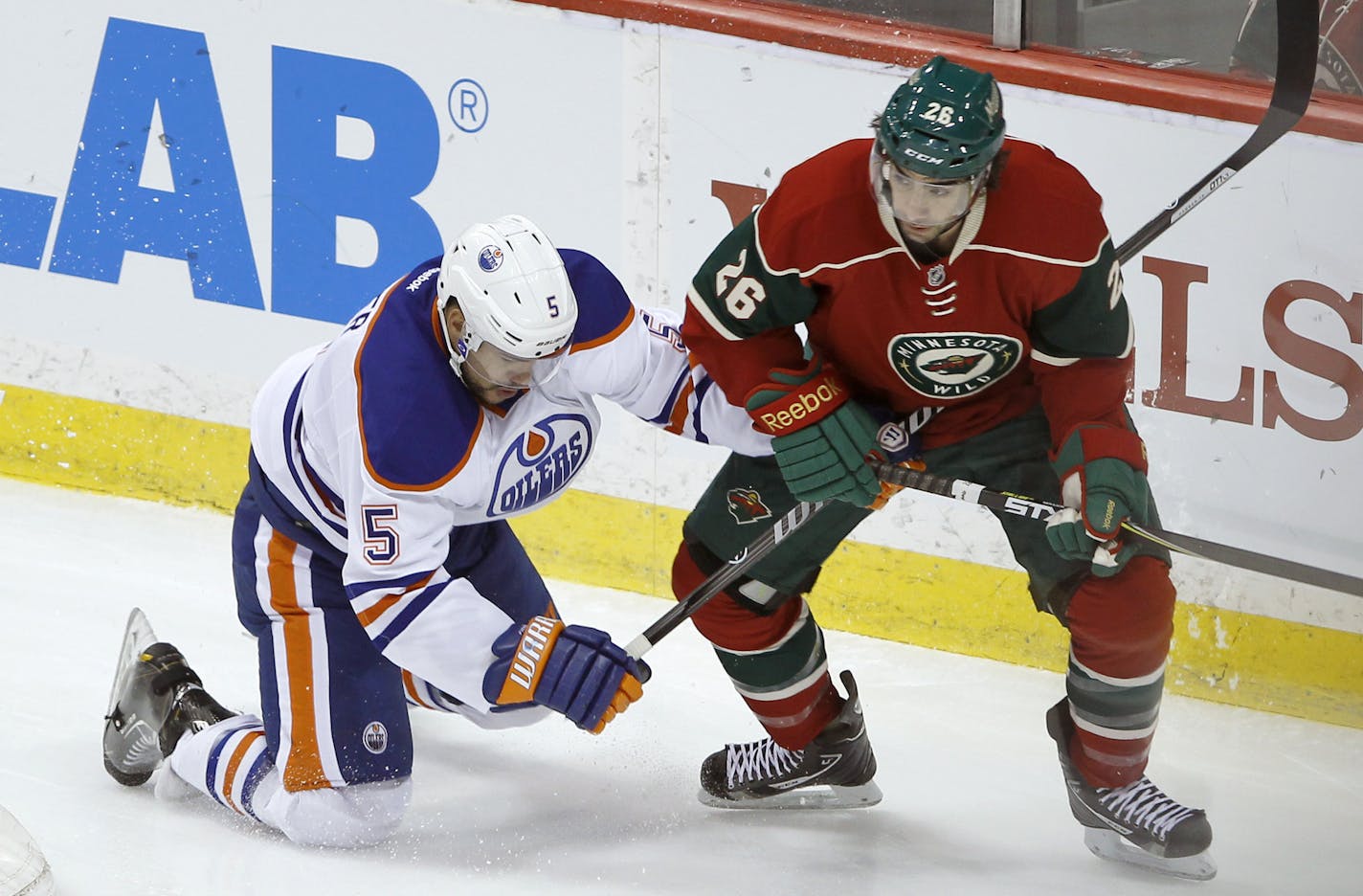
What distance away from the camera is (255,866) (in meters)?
2.66

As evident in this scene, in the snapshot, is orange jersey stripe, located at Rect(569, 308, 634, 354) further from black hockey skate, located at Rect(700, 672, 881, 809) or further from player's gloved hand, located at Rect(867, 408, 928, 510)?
black hockey skate, located at Rect(700, 672, 881, 809)

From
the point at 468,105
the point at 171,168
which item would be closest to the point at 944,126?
the point at 468,105

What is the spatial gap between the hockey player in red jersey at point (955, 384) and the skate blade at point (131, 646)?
3.11 ft

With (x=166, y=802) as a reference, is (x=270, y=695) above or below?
above

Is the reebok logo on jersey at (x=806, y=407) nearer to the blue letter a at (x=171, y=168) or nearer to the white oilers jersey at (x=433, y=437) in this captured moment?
the white oilers jersey at (x=433, y=437)

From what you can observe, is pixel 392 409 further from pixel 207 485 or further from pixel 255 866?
pixel 207 485

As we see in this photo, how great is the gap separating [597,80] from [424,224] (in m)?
0.48

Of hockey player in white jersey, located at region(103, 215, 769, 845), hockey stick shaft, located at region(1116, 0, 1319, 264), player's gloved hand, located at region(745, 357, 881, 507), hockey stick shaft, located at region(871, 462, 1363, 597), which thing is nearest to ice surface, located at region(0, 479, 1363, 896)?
hockey player in white jersey, located at region(103, 215, 769, 845)

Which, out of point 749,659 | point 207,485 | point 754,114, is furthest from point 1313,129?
point 207,485

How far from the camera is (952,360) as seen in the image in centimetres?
244

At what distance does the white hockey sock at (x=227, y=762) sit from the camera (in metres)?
2.74

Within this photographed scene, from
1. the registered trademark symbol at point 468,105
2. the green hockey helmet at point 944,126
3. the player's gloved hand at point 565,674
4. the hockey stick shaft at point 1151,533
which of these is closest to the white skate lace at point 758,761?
the player's gloved hand at point 565,674

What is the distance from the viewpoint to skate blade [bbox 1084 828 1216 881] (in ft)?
8.59

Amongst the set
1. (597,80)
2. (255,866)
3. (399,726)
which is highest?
(597,80)
